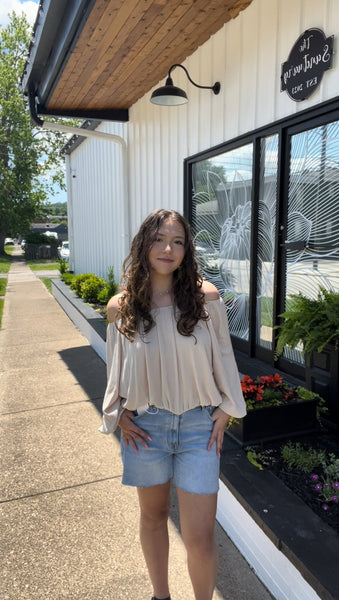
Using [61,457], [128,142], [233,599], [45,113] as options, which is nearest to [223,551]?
[233,599]

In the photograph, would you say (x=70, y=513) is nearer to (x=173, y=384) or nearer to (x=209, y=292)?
(x=173, y=384)

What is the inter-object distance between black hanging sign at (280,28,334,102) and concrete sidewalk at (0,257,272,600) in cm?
306

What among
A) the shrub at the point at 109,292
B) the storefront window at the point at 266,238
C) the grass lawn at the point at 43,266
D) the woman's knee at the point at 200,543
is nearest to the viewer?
the woman's knee at the point at 200,543

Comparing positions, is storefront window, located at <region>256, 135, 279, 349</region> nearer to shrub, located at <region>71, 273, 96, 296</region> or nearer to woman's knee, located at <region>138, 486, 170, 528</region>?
woman's knee, located at <region>138, 486, 170, 528</region>

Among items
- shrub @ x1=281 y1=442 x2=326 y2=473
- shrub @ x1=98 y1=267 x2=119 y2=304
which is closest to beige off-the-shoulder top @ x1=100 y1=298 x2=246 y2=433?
shrub @ x1=281 y1=442 x2=326 y2=473

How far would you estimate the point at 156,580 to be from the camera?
182 centimetres

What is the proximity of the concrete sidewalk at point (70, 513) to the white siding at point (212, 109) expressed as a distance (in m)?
2.97

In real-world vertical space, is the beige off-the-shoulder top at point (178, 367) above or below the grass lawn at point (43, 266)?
above

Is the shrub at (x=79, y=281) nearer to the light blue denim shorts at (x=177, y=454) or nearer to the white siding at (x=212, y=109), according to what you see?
the white siding at (x=212, y=109)

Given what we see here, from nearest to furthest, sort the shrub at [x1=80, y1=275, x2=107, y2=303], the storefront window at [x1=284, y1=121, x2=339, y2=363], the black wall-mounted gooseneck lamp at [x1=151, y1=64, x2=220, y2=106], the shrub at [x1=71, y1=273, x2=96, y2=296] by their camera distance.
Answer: the storefront window at [x1=284, y1=121, x2=339, y2=363], the black wall-mounted gooseneck lamp at [x1=151, y1=64, x2=220, y2=106], the shrub at [x1=80, y1=275, x2=107, y2=303], the shrub at [x1=71, y1=273, x2=96, y2=296]

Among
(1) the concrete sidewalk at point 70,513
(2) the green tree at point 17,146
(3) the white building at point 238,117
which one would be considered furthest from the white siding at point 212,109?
(2) the green tree at point 17,146

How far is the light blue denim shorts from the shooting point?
164 cm

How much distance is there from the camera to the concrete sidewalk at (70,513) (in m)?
2.00

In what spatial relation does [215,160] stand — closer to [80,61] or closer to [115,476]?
[80,61]
